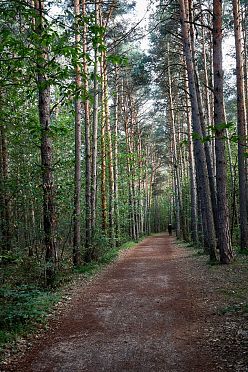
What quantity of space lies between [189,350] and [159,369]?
29.3 inches

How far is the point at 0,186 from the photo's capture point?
9.50 metres

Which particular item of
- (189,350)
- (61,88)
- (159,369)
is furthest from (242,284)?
(61,88)

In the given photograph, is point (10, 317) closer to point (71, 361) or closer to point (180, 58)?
point (71, 361)

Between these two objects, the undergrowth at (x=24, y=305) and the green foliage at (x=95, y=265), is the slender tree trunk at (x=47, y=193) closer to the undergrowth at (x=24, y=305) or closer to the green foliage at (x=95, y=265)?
the undergrowth at (x=24, y=305)

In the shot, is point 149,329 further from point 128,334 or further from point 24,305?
point 24,305

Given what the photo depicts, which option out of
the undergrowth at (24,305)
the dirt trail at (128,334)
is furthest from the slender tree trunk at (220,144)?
the undergrowth at (24,305)

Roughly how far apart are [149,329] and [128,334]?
0.40 m

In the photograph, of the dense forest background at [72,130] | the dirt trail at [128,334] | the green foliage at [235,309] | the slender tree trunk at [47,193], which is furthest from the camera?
the slender tree trunk at [47,193]

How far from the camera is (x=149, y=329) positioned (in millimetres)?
5637

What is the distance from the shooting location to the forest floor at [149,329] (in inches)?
172

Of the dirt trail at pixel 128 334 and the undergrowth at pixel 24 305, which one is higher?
the undergrowth at pixel 24 305

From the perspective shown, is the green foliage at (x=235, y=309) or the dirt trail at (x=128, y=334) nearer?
the dirt trail at (x=128, y=334)

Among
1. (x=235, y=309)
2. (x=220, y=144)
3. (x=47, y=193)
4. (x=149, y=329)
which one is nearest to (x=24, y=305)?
(x=149, y=329)

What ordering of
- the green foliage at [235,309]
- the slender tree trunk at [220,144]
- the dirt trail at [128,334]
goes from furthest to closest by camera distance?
the slender tree trunk at [220,144] → the green foliage at [235,309] → the dirt trail at [128,334]
